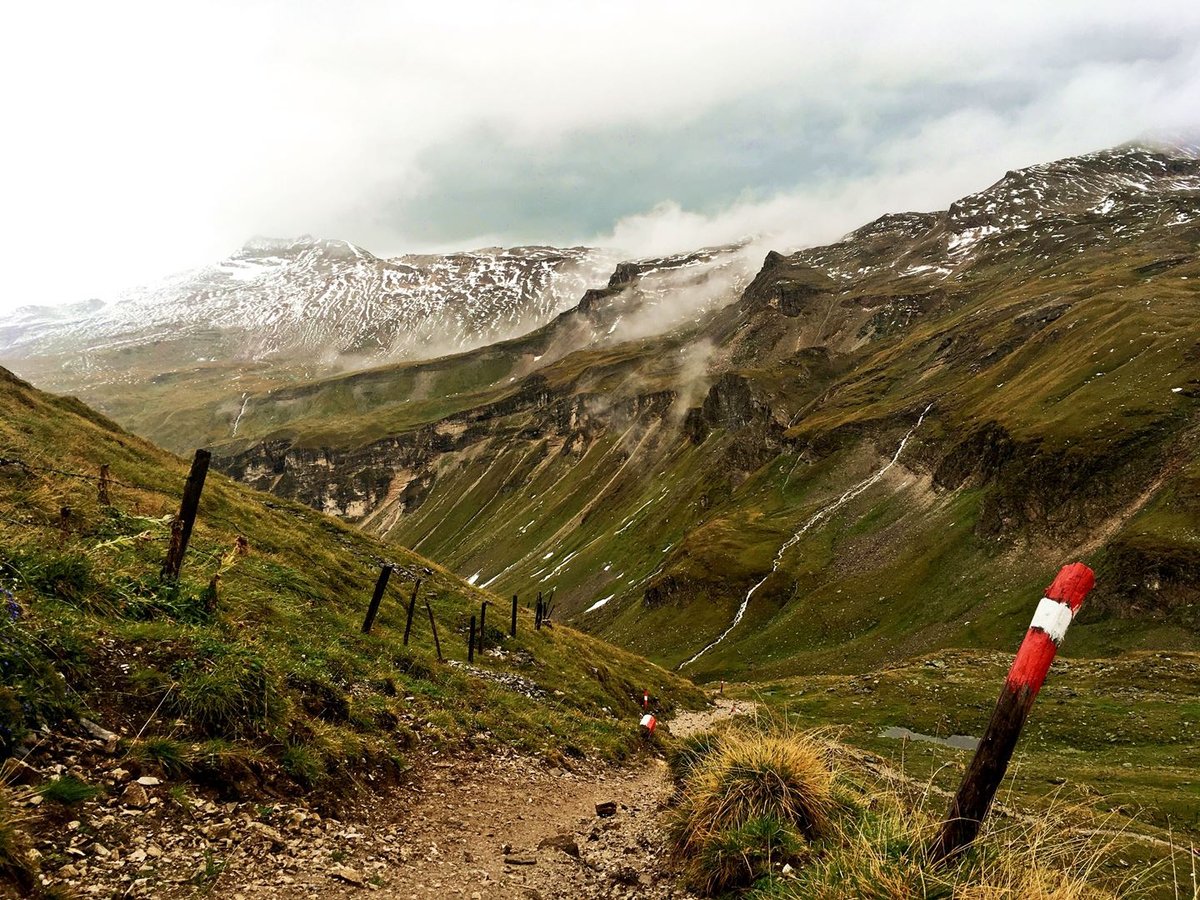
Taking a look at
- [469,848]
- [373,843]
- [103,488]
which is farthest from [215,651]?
[103,488]

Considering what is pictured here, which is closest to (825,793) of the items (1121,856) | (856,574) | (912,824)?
(912,824)

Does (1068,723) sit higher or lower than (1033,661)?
lower

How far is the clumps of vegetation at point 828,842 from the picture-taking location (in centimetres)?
652

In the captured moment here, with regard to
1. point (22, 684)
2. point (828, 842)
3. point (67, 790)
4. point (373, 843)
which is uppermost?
point (22, 684)

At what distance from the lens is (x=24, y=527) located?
12.1 meters

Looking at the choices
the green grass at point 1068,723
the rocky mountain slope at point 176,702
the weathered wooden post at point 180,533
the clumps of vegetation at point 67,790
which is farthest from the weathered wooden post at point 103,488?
the green grass at point 1068,723

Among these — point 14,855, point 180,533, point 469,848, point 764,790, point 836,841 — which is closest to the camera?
point 14,855

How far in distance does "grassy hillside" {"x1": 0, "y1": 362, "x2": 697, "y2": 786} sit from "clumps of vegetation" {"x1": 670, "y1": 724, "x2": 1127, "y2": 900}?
645 centimetres

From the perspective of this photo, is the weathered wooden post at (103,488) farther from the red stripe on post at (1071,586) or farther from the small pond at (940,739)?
the small pond at (940,739)

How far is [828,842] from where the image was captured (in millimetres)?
9141

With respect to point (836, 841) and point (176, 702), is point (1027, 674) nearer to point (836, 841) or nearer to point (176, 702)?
point (836, 841)

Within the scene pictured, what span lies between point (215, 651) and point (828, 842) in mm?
9938

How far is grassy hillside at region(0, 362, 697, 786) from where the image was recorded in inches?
353

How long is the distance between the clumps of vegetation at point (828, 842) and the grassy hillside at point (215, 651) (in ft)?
21.2
